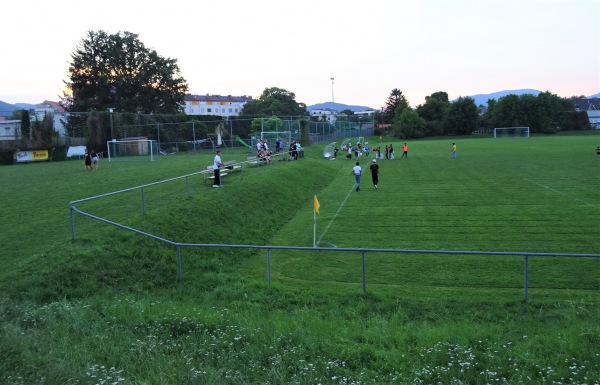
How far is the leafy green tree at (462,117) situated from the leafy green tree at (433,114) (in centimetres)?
146

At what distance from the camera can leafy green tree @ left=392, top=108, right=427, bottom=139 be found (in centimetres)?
10300

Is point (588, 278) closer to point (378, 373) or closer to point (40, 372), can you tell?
point (378, 373)

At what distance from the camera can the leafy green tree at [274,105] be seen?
115812 millimetres

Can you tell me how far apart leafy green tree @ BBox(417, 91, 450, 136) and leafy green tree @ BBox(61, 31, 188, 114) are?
60.0 meters

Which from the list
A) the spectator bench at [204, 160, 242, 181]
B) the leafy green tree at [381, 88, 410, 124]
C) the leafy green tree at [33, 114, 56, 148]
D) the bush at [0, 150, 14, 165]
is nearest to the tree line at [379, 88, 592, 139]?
the leafy green tree at [381, 88, 410, 124]

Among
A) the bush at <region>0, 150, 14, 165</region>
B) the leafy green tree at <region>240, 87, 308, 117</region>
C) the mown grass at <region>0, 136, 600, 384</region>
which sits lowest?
the mown grass at <region>0, 136, 600, 384</region>

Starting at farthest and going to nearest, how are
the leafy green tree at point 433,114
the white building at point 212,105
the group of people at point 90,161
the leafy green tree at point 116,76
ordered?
the white building at point 212,105, the leafy green tree at point 433,114, the leafy green tree at point 116,76, the group of people at point 90,161

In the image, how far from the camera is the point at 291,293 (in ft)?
35.5

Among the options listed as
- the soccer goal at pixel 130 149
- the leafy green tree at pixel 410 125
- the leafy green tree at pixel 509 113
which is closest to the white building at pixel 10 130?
the soccer goal at pixel 130 149

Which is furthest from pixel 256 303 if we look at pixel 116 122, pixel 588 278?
pixel 116 122

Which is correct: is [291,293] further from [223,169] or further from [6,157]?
[6,157]

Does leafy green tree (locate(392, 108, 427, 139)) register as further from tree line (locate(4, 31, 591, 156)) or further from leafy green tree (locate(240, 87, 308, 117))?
leafy green tree (locate(240, 87, 308, 117))

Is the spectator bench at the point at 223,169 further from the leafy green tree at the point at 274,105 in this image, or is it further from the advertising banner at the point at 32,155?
the leafy green tree at the point at 274,105

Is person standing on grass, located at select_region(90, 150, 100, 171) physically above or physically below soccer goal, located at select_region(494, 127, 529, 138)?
below
